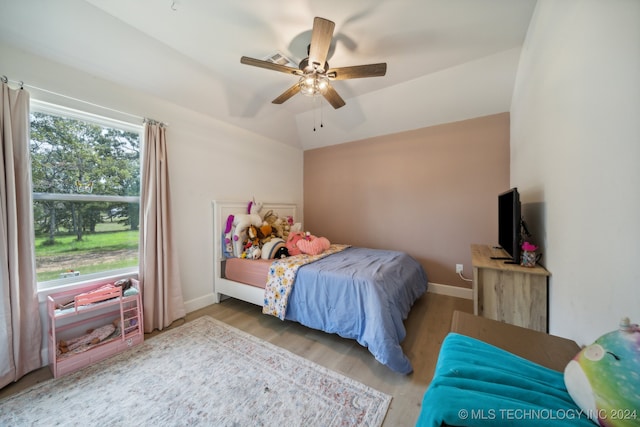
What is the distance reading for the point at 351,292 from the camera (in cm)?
188

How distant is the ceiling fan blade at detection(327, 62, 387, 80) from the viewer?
1.75 metres

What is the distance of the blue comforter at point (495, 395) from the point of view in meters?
0.56

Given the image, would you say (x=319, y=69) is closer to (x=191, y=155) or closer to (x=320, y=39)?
(x=320, y=39)

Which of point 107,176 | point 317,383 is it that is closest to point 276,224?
point 107,176

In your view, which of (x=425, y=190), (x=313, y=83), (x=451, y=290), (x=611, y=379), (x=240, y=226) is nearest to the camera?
(x=611, y=379)

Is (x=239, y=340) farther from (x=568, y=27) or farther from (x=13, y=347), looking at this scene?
(x=568, y=27)

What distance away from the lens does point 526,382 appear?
688 millimetres

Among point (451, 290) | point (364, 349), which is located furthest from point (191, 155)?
point (451, 290)

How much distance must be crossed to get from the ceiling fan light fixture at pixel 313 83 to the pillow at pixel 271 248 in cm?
172

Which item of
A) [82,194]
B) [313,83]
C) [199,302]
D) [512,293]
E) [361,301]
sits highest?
[313,83]

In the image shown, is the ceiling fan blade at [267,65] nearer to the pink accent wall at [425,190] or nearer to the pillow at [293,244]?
the pillow at [293,244]

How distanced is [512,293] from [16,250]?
350 cm

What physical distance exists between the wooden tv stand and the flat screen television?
0.42 feet

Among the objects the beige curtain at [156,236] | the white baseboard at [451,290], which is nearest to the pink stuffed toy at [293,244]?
the beige curtain at [156,236]
